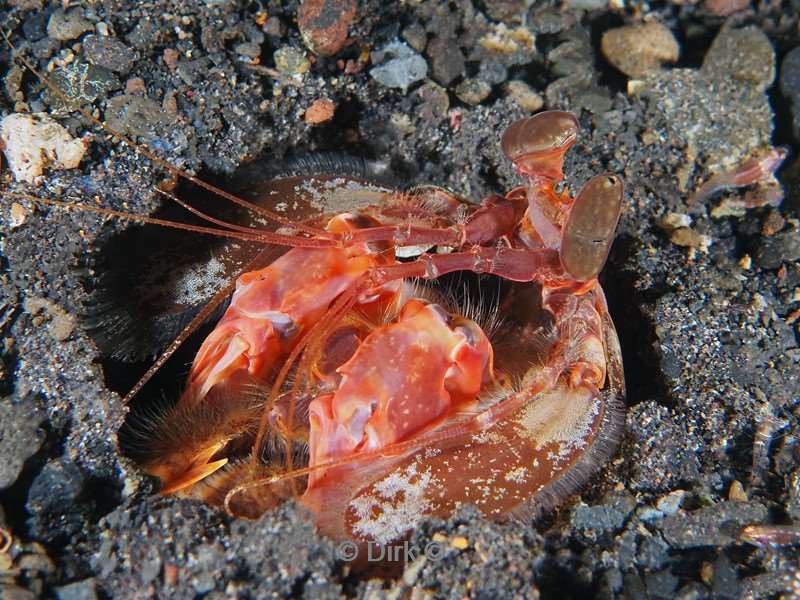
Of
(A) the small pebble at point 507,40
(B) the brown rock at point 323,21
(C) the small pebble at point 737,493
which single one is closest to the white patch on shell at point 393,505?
(C) the small pebble at point 737,493

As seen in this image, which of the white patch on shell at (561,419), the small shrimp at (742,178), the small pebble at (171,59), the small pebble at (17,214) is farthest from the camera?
the small shrimp at (742,178)

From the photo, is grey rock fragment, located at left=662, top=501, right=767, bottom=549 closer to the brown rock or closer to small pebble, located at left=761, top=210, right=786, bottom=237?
small pebble, located at left=761, top=210, right=786, bottom=237

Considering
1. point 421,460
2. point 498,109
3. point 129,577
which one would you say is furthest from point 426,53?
point 129,577

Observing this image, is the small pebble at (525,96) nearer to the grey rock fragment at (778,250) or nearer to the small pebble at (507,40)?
the small pebble at (507,40)

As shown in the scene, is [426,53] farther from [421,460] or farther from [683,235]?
[421,460]

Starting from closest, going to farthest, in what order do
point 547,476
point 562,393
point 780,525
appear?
point 780,525
point 547,476
point 562,393

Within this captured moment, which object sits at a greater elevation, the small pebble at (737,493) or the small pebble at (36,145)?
the small pebble at (36,145)

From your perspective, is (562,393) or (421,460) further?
(562,393)
